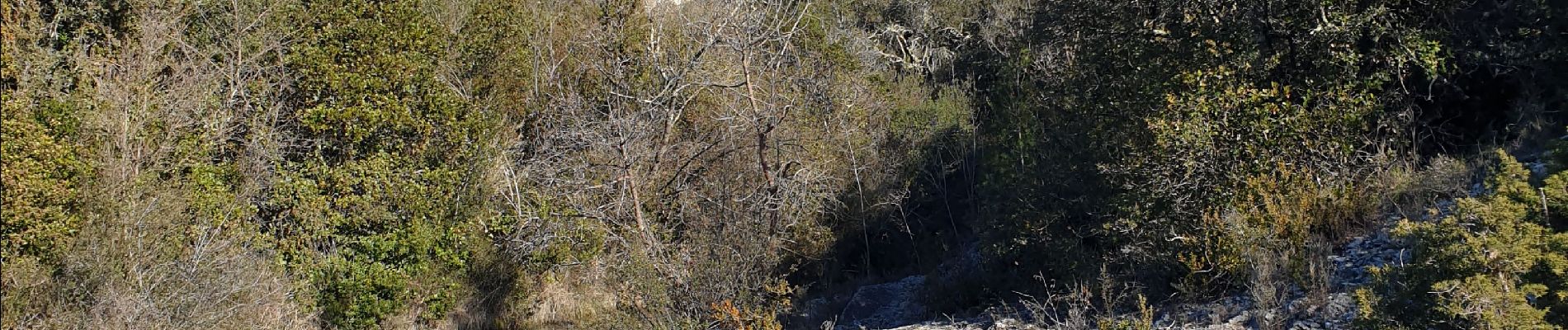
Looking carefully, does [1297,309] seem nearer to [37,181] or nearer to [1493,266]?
[1493,266]

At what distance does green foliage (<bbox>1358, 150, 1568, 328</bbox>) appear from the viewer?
539 cm

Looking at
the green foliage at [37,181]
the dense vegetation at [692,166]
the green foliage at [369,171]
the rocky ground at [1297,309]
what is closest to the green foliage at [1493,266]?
the dense vegetation at [692,166]

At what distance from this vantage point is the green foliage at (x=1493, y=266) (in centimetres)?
539

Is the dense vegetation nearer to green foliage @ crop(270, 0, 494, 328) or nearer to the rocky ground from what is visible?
green foliage @ crop(270, 0, 494, 328)

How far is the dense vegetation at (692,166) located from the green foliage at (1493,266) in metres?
0.02

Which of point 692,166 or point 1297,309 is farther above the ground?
point 1297,309

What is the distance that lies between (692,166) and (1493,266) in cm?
1204

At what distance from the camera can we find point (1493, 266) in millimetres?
5484

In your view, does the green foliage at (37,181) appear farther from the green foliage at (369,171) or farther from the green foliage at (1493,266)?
the green foliage at (1493,266)

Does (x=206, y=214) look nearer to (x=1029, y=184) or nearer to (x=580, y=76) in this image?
(x=580, y=76)

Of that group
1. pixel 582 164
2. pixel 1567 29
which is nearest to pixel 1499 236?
pixel 1567 29

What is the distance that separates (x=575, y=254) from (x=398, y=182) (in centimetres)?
243

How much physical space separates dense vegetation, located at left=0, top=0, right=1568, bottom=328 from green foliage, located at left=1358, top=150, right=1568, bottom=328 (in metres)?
0.02

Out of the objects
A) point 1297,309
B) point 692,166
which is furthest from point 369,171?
point 1297,309
